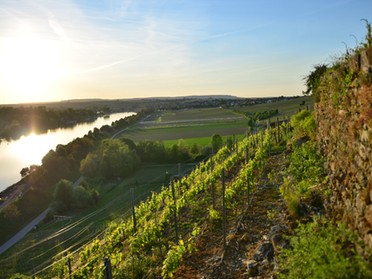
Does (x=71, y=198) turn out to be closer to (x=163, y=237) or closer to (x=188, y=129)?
(x=163, y=237)

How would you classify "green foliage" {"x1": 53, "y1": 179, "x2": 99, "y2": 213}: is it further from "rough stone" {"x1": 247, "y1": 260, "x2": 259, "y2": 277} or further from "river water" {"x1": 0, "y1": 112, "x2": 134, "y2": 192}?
"rough stone" {"x1": 247, "y1": 260, "x2": 259, "y2": 277}

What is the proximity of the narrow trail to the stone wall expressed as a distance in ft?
5.59

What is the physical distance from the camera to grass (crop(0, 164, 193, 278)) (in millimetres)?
18203

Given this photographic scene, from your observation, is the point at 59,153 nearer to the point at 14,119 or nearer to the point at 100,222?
the point at 100,222

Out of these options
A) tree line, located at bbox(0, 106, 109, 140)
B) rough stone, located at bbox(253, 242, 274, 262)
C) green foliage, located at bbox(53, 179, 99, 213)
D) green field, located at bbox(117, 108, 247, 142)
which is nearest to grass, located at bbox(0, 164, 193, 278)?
green foliage, located at bbox(53, 179, 99, 213)

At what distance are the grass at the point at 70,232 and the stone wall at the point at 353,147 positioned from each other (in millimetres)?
10918

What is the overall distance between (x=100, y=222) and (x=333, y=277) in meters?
19.3

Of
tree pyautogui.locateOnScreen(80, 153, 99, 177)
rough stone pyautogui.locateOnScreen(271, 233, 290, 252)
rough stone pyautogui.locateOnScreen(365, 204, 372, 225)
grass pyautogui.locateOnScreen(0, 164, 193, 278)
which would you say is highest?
rough stone pyautogui.locateOnScreen(365, 204, 372, 225)

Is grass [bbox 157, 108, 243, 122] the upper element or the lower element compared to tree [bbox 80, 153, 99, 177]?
upper

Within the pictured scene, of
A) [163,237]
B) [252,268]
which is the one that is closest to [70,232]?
[163,237]

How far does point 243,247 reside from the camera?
845 cm

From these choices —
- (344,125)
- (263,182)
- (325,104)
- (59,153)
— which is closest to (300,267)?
(344,125)

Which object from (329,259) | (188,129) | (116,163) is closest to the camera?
(329,259)

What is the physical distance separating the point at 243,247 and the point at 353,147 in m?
3.71
